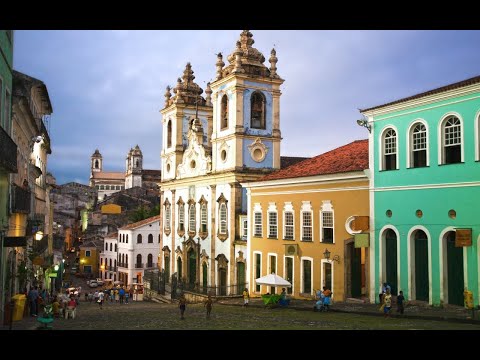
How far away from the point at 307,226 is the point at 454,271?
856 cm

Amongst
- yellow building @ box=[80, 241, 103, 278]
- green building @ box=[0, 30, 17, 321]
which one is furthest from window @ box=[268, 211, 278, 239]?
yellow building @ box=[80, 241, 103, 278]

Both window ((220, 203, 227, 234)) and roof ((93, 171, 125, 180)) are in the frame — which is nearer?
window ((220, 203, 227, 234))

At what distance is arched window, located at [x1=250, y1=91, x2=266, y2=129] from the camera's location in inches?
1390

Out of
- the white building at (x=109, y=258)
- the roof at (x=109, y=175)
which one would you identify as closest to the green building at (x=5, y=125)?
the white building at (x=109, y=258)

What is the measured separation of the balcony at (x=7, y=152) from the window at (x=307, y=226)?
14.0 meters

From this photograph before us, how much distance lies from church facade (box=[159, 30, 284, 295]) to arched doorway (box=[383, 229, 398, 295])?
1235 cm

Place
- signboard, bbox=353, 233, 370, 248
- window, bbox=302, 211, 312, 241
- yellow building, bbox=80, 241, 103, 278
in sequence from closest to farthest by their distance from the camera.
Result: signboard, bbox=353, 233, 370, 248 → window, bbox=302, 211, 312, 241 → yellow building, bbox=80, 241, 103, 278

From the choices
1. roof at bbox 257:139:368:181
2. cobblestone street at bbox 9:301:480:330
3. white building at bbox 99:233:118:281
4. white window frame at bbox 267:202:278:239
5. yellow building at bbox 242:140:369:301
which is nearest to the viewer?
cobblestone street at bbox 9:301:480:330

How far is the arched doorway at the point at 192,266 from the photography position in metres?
39.5

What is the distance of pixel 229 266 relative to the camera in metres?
33.8

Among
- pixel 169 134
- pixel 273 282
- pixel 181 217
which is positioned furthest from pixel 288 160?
pixel 273 282

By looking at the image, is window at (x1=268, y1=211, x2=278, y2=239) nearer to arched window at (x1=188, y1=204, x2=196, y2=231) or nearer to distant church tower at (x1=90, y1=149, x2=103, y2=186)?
arched window at (x1=188, y1=204, x2=196, y2=231)
